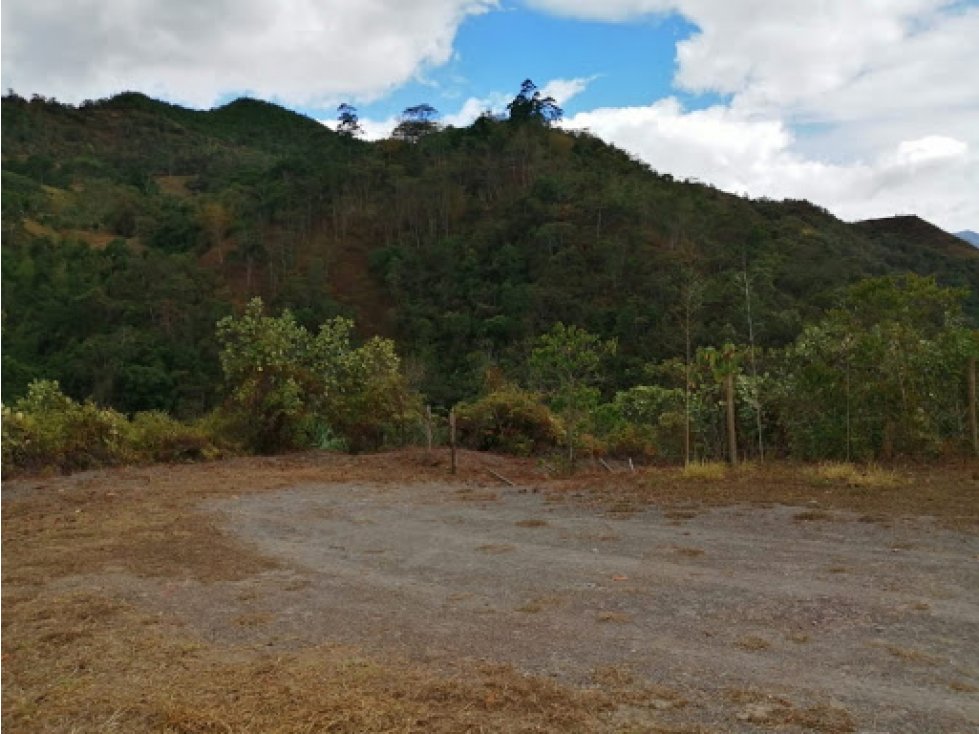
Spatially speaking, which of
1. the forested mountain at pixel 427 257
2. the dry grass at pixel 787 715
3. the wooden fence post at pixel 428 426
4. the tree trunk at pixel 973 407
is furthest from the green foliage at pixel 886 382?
the forested mountain at pixel 427 257

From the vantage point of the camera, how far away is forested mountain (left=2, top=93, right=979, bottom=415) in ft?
122

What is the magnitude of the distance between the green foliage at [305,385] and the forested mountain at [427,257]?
1106 cm

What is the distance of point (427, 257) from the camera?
51125 mm

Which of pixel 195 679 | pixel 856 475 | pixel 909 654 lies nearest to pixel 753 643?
pixel 909 654

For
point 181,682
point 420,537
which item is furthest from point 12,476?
point 181,682

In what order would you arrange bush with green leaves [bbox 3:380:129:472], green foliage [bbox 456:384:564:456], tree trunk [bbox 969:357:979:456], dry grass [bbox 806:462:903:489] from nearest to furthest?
dry grass [bbox 806:462:903:489]
tree trunk [bbox 969:357:979:456]
bush with green leaves [bbox 3:380:129:472]
green foliage [bbox 456:384:564:456]

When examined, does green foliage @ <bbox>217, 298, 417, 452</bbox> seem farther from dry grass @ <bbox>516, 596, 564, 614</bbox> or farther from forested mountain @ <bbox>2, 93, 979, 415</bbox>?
forested mountain @ <bbox>2, 93, 979, 415</bbox>

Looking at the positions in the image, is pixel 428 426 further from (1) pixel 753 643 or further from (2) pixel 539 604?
(1) pixel 753 643

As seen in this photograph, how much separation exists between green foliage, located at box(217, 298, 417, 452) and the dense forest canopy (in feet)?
38.0

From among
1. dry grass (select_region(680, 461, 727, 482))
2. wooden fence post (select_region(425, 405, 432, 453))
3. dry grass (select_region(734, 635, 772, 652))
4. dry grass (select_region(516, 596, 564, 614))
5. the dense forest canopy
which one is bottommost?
dry grass (select_region(516, 596, 564, 614))

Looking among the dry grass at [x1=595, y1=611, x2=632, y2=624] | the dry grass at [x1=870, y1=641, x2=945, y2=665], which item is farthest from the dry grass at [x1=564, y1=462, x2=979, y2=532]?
the dry grass at [x1=870, y1=641, x2=945, y2=665]

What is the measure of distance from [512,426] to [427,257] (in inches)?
1500

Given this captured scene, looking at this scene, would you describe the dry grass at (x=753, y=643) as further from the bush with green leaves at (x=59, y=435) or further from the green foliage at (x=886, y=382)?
the bush with green leaves at (x=59, y=435)

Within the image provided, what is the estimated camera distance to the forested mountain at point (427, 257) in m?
37.1
